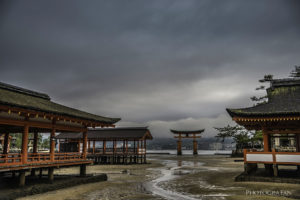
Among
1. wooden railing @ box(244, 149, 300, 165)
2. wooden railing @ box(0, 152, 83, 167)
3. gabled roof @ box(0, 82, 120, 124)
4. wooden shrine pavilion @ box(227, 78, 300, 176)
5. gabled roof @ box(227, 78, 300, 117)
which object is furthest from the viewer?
gabled roof @ box(227, 78, 300, 117)

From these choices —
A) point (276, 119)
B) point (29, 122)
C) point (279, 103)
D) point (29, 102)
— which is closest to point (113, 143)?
point (29, 122)

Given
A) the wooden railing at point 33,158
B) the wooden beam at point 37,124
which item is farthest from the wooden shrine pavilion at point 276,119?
the wooden railing at point 33,158

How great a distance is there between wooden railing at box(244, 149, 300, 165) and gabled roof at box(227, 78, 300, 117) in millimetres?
2774

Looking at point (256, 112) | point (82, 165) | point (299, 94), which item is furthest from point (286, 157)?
point (82, 165)

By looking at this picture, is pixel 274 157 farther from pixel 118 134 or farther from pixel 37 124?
pixel 118 134

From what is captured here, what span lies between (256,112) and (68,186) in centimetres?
1423

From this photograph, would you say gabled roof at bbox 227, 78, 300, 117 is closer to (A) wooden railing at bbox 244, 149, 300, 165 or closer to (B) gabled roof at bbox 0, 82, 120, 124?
(A) wooden railing at bbox 244, 149, 300, 165

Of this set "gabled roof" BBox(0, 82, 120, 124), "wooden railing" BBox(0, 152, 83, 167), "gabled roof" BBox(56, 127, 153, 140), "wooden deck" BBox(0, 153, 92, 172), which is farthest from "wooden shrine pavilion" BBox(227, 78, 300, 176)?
"gabled roof" BBox(56, 127, 153, 140)

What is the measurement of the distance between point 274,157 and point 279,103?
4.22 meters

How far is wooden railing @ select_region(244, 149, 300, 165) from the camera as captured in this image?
51.7 feet

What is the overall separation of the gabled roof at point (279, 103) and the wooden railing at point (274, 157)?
2774mm

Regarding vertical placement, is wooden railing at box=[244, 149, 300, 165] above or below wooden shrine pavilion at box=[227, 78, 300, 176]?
below

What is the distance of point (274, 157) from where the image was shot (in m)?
16.4

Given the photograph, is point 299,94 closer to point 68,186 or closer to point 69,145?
point 68,186
